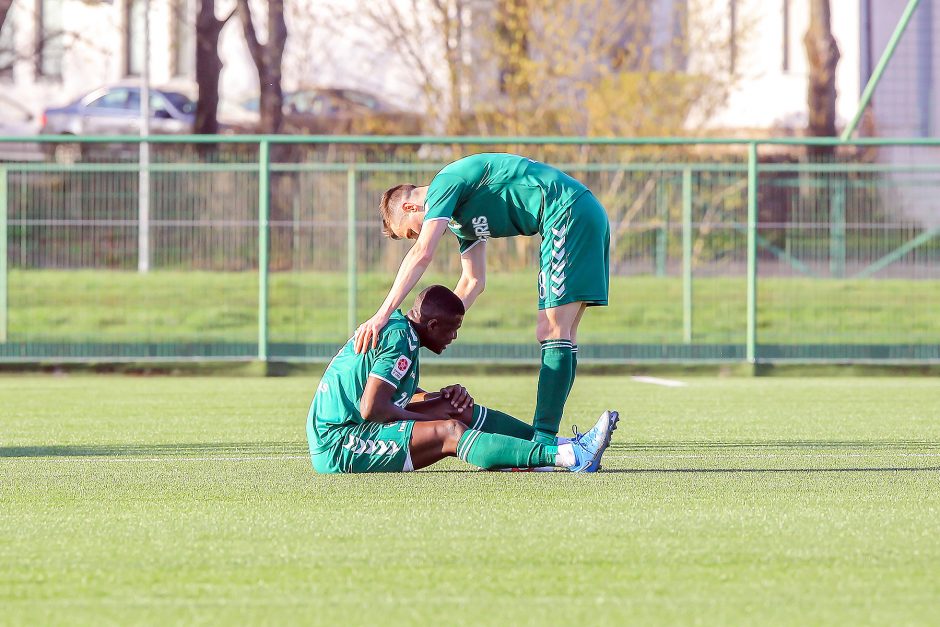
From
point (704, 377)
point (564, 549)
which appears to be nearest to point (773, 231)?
point (704, 377)

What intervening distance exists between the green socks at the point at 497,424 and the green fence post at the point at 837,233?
27.5 feet

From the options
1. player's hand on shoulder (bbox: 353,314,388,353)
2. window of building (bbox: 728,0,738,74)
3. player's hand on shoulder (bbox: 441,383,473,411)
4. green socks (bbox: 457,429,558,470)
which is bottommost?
green socks (bbox: 457,429,558,470)

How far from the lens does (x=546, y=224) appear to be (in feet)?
22.6

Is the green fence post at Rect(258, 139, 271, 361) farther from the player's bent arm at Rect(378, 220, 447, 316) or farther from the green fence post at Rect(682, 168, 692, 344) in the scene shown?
the player's bent arm at Rect(378, 220, 447, 316)

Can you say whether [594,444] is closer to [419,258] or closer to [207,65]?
[419,258]

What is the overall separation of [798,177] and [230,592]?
36.7 ft

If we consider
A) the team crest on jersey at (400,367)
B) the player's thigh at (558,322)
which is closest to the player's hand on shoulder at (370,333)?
the team crest on jersey at (400,367)

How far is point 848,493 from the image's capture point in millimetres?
6074

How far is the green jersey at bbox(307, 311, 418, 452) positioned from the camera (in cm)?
634

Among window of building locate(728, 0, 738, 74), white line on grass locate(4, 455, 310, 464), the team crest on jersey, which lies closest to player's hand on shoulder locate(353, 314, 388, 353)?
the team crest on jersey

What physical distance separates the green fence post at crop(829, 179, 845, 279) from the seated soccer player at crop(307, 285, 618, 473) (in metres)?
8.63

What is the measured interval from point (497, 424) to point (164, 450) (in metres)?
1.93

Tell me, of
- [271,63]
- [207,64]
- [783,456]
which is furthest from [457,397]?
[271,63]

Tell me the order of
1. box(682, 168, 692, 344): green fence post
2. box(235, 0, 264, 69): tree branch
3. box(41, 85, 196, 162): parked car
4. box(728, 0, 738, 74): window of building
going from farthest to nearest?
1. box(41, 85, 196, 162): parked car
2. box(728, 0, 738, 74): window of building
3. box(235, 0, 264, 69): tree branch
4. box(682, 168, 692, 344): green fence post
